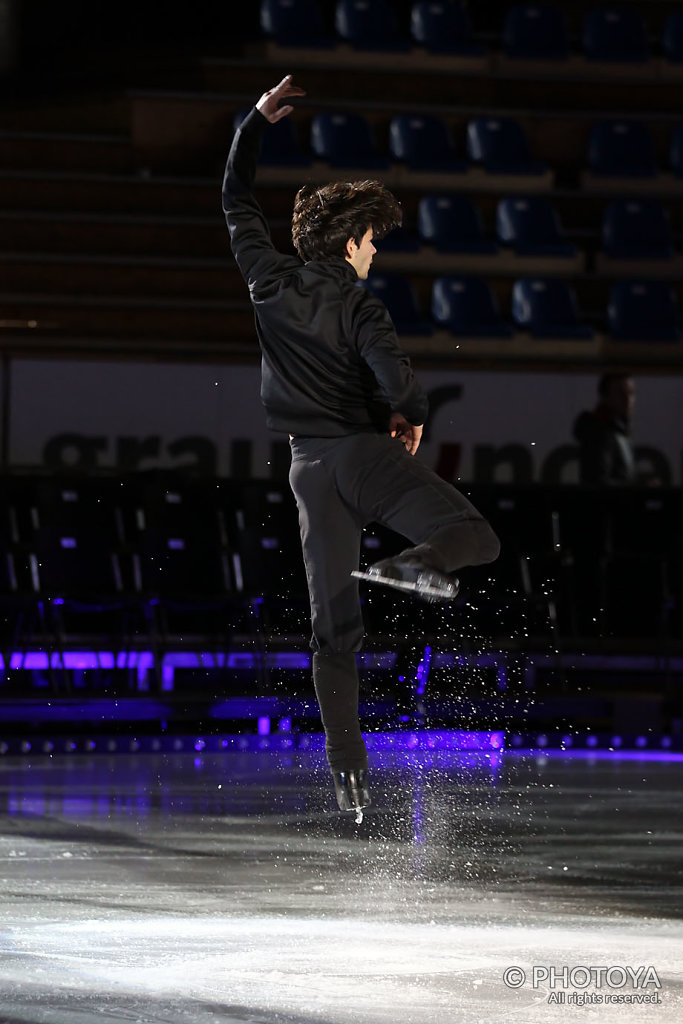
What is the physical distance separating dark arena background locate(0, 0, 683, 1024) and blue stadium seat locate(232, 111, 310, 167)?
0.22 feet

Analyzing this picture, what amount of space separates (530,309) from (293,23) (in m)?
3.40

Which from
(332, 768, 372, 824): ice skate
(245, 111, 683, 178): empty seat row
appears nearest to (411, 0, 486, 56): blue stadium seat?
(245, 111, 683, 178): empty seat row

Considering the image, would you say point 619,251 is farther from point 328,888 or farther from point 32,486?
point 328,888

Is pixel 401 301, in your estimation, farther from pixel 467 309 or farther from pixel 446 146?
pixel 446 146

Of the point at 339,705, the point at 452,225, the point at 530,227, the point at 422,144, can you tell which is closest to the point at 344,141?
the point at 422,144

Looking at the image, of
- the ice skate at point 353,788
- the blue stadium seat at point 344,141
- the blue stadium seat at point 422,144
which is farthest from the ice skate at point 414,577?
the blue stadium seat at point 422,144

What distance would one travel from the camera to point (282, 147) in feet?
40.6

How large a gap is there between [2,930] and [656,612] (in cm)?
644

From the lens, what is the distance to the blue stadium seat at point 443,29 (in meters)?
13.4

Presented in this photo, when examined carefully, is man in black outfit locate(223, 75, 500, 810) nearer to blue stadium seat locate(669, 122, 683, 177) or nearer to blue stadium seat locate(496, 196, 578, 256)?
blue stadium seat locate(496, 196, 578, 256)

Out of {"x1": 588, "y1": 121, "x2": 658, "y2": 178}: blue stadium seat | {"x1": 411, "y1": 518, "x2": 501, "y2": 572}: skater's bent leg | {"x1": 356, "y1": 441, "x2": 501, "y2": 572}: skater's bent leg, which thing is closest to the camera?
{"x1": 411, "y1": 518, "x2": 501, "y2": 572}: skater's bent leg

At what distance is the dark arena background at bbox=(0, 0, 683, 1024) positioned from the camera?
457 centimetres

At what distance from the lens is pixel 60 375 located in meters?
10.2

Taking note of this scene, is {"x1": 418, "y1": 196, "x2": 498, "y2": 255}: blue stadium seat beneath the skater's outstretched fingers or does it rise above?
above
